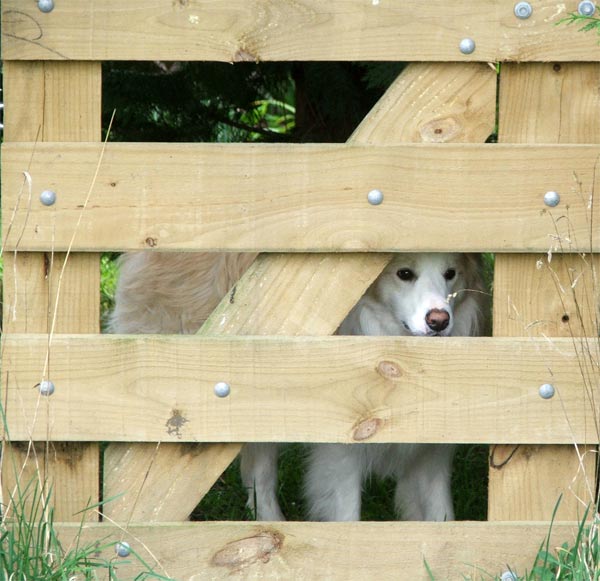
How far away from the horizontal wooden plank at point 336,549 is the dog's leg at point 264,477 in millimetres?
1557

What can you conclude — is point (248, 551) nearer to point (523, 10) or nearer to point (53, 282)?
point (53, 282)

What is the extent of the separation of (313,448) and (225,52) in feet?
6.00

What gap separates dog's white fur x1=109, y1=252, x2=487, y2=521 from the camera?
3.51 m

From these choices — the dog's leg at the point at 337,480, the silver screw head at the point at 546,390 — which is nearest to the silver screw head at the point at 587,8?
the silver screw head at the point at 546,390

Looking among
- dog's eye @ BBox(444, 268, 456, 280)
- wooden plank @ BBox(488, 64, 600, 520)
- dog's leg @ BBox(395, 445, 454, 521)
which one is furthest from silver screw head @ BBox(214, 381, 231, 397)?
dog's leg @ BBox(395, 445, 454, 521)

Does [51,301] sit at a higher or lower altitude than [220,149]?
lower

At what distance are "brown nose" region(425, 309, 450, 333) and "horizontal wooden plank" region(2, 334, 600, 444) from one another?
35.6 inches

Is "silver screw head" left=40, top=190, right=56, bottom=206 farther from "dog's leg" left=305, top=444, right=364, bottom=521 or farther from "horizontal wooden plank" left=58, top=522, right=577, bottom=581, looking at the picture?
"dog's leg" left=305, top=444, right=364, bottom=521

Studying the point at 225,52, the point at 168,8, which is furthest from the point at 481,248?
the point at 168,8

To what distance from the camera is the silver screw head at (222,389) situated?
2.44 metres

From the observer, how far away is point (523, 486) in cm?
258

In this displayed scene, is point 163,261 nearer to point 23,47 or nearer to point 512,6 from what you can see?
point 23,47

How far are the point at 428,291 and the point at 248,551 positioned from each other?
1.29 metres

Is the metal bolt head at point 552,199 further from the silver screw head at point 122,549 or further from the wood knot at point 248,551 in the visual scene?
the silver screw head at point 122,549
